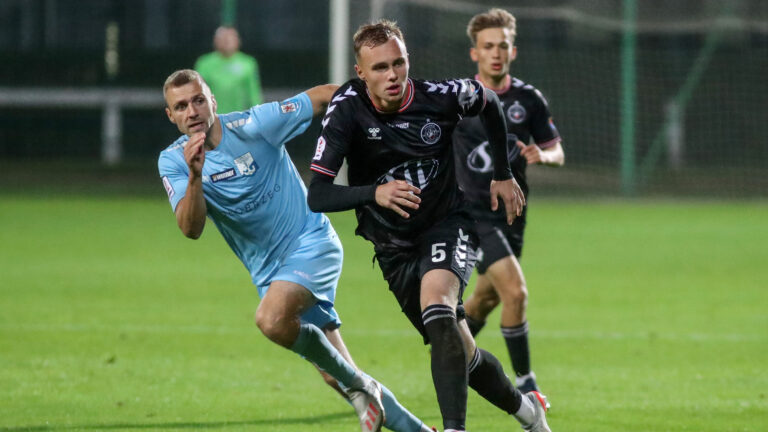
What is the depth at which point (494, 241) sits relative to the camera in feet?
23.3

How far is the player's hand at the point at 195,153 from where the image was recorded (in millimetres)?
5223

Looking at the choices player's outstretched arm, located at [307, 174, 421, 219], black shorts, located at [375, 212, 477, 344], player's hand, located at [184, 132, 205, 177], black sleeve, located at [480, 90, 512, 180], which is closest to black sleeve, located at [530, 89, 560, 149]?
black sleeve, located at [480, 90, 512, 180]

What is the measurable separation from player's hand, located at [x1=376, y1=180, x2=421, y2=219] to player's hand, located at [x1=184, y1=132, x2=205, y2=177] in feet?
3.03

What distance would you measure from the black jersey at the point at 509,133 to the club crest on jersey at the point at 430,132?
194 cm

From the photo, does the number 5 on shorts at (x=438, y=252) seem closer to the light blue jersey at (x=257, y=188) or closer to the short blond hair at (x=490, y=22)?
the light blue jersey at (x=257, y=188)

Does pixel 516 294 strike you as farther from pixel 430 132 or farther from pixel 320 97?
pixel 430 132

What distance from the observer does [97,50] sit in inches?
1010

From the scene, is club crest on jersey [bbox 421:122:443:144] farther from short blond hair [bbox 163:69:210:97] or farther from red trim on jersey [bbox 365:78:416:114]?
short blond hair [bbox 163:69:210:97]

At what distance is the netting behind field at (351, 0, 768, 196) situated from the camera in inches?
900

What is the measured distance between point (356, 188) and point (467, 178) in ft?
7.74

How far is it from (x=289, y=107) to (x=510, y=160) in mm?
1732

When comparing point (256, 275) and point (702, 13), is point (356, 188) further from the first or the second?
point (702, 13)

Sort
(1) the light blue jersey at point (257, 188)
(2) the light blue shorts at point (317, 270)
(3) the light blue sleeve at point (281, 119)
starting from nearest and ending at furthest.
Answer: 1. (2) the light blue shorts at point (317, 270)
2. (1) the light blue jersey at point (257, 188)
3. (3) the light blue sleeve at point (281, 119)

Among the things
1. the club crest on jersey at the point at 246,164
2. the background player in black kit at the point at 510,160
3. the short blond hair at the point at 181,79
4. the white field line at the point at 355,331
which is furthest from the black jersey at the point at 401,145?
the white field line at the point at 355,331
